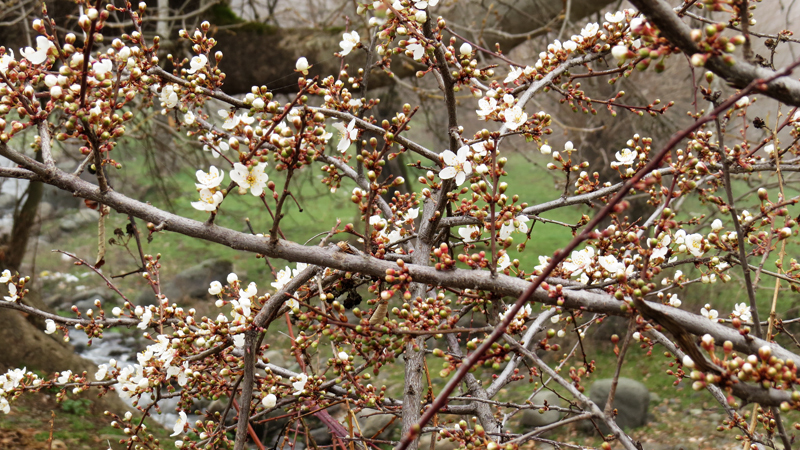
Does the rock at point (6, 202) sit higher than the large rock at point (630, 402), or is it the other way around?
the rock at point (6, 202)

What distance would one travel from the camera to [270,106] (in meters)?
1.63

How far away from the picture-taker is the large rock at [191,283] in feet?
34.0

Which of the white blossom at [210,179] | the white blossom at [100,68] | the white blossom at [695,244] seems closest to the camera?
the white blossom at [100,68]

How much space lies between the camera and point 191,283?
10805 millimetres

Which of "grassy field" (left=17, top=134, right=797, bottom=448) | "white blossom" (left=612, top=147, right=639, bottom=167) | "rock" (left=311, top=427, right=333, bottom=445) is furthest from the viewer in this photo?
"grassy field" (left=17, top=134, right=797, bottom=448)

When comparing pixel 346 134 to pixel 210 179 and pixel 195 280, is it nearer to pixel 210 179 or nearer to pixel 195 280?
pixel 210 179

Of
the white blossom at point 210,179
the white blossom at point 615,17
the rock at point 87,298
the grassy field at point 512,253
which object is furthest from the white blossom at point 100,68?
the rock at point 87,298

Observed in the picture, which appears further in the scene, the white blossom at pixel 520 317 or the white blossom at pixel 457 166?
the white blossom at pixel 520 317

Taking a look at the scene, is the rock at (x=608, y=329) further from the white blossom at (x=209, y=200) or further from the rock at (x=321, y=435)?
the white blossom at (x=209, y=200)

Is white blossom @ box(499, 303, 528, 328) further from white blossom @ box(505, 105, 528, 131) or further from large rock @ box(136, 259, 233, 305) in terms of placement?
large rock @ box(136, 259, 233, 305)

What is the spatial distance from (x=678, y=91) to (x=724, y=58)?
948cm

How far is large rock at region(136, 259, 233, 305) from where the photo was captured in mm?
10367

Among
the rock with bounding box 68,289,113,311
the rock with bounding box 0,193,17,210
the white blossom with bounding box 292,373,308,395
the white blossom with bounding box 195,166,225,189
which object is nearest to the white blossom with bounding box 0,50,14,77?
the white blossom with bounding box 195,166,225,189

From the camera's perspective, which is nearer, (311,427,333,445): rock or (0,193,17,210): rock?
(311,427,333,445): rock
